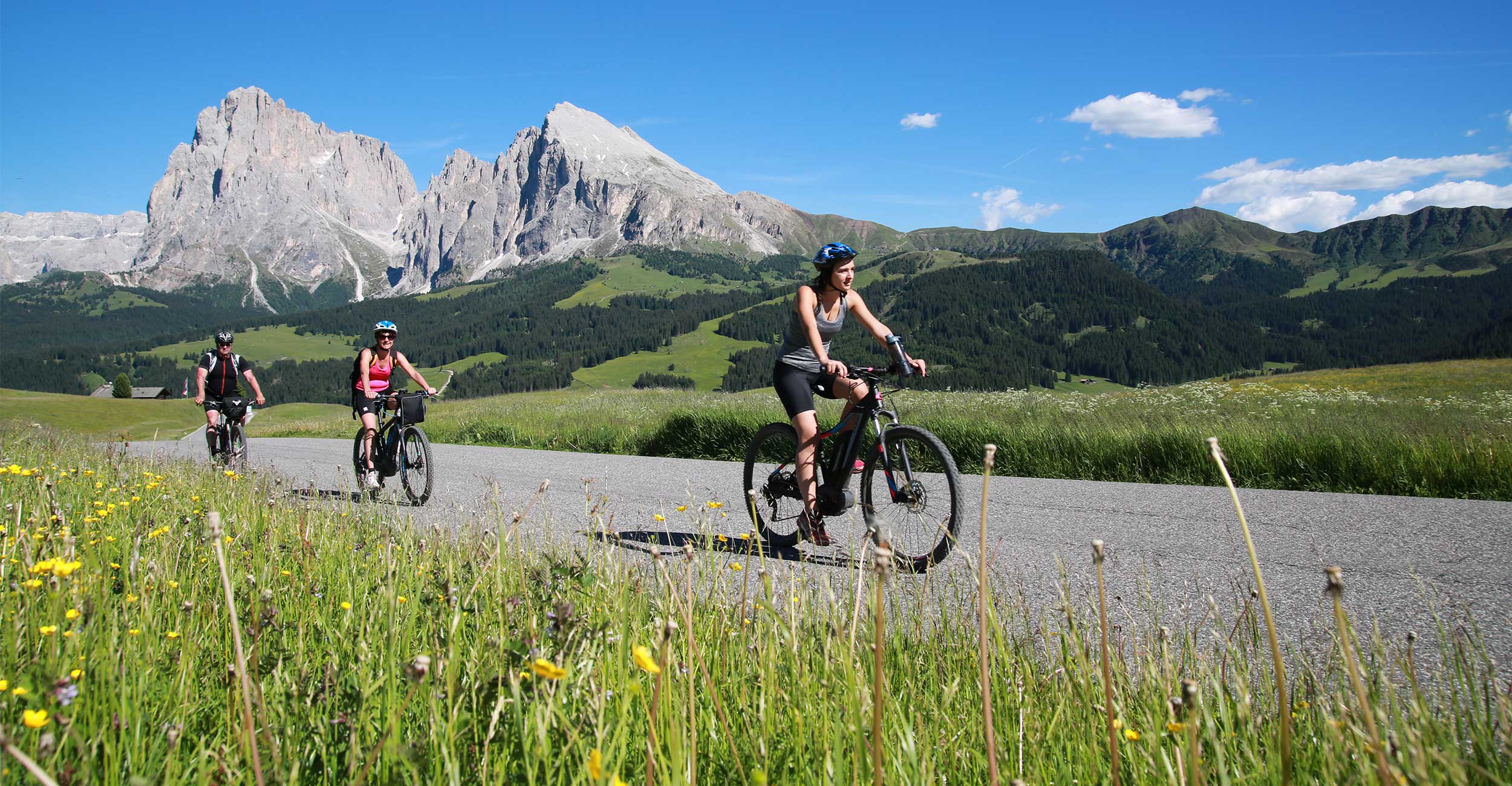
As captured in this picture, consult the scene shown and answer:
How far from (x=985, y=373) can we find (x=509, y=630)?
573 feet

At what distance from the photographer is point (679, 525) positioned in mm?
7109

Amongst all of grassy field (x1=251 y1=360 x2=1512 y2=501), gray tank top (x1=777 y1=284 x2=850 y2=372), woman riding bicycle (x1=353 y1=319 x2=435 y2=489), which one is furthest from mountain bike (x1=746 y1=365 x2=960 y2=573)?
woman riding bicycle (x1=353 y1=319 x2=435 y2=489)

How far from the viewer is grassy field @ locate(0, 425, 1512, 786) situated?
5.18ft

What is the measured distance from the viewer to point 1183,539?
6059mm

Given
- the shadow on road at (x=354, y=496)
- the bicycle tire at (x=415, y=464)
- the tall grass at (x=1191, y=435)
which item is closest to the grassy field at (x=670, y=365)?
the tall grass at (x=1191, y=435)

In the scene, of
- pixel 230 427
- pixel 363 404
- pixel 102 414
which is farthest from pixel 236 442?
pixel 102 414

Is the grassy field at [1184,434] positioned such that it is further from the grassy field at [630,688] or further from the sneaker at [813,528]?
the grassy field at [630,688]

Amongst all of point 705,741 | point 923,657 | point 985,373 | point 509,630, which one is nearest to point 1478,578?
point 923,657

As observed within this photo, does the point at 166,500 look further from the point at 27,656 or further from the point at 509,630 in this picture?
the point at 509,630

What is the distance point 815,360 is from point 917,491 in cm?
123

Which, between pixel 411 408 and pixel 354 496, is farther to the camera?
pixel 354 496

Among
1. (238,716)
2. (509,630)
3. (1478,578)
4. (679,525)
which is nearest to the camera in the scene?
(238,716)

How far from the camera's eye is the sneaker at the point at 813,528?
19.9ft

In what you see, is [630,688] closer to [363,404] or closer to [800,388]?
[800,388]
